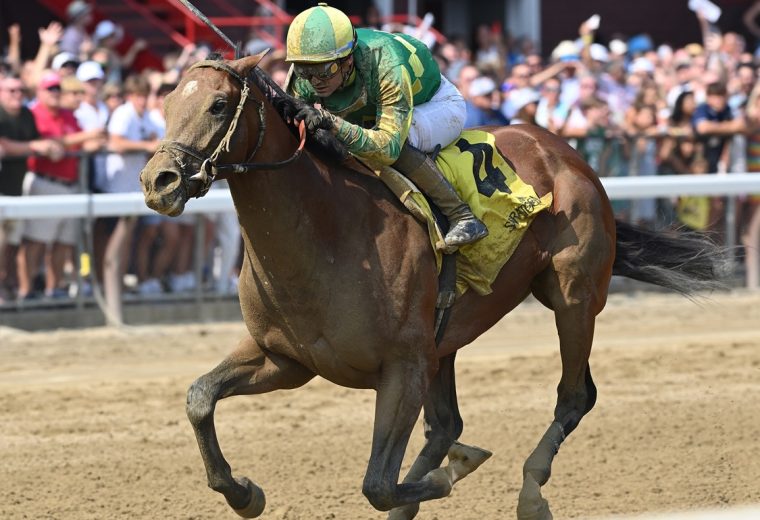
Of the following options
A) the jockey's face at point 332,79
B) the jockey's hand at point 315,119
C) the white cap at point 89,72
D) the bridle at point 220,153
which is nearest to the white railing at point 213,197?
the white cap at point 89,72

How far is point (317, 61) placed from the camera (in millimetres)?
4953

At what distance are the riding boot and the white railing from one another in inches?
183

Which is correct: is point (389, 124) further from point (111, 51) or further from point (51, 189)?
point (111, 51)

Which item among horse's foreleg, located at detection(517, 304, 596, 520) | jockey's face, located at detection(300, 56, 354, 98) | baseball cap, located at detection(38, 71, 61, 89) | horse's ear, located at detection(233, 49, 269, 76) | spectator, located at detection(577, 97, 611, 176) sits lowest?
spectator, located at detection(577, 97, 611, 176)

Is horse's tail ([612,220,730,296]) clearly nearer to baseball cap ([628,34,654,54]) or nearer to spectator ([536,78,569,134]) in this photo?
spectator ([536,78,569,134])

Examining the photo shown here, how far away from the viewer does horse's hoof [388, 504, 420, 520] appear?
5.64 meters

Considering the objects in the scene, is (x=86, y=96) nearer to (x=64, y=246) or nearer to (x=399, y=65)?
(x=64, y=246)

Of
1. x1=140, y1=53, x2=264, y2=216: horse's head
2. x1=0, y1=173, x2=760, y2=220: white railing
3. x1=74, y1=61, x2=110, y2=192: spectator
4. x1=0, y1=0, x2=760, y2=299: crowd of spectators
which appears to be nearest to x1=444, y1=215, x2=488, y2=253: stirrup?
x1=140, y1=53, x2=264, y2=216: horse's head

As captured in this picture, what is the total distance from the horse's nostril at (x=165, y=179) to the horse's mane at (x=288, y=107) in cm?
60

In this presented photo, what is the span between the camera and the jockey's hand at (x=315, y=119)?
4.98 meters

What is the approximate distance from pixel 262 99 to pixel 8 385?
4339mm

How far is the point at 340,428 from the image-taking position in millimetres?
7523

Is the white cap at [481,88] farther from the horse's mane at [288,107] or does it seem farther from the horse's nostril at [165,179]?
the horse's nostril at [165,179]

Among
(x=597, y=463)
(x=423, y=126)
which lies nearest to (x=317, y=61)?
(x=423, y=126)
